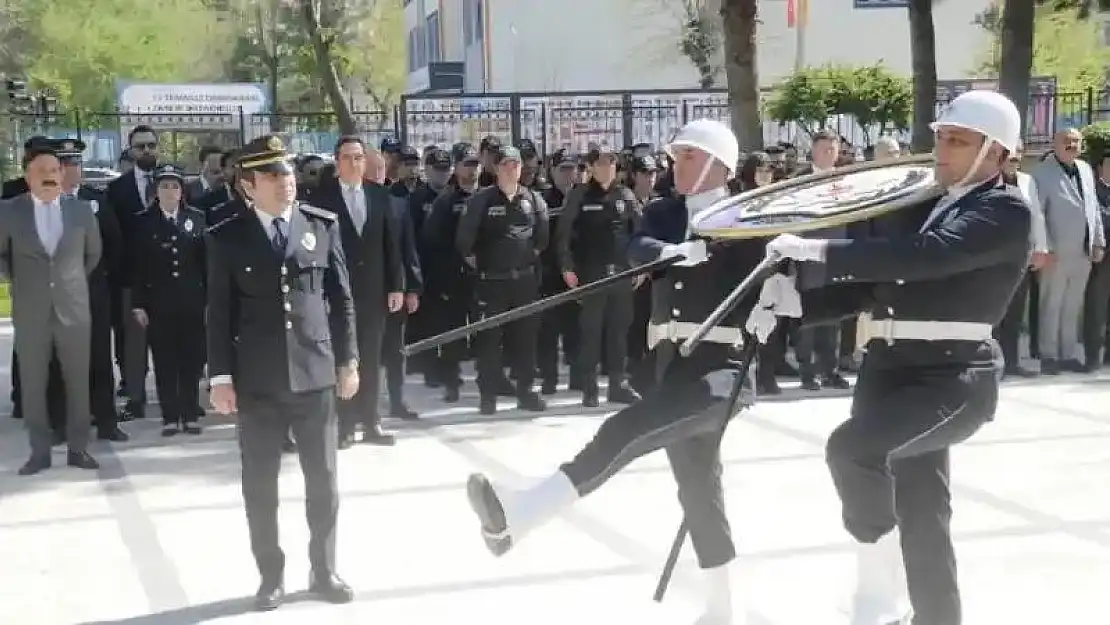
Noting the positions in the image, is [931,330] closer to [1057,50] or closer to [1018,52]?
[1018,52]

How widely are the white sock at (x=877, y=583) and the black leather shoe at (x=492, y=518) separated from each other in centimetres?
128

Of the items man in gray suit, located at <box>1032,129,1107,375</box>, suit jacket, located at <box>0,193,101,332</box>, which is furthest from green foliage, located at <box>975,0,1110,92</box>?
suit jacket, located at <box>0,193,101,332</box>

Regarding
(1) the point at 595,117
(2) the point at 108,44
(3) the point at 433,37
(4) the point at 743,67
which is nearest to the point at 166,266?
(4) the point at 743,67

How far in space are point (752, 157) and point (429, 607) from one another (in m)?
6.00

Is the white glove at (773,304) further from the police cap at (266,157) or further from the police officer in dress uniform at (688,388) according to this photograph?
the police cap at (266,157)

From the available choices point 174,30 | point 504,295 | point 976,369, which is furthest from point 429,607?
point 174,30

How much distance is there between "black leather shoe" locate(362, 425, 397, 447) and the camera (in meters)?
9.20

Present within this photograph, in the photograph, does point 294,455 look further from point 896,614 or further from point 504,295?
point 896,614

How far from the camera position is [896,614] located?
197 inches

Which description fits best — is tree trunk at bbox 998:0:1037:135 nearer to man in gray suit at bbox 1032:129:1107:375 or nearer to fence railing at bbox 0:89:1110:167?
fence railing at bbox 0:89:1110:167

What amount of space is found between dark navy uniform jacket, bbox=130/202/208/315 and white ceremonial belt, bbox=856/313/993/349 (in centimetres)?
588

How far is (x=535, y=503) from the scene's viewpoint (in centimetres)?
481

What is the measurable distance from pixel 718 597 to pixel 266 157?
8.23 feet

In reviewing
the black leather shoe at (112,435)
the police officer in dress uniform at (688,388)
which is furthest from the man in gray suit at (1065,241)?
the black leather shoe at (112,435)
